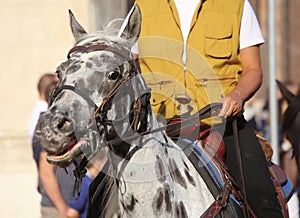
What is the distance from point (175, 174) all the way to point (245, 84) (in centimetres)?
80

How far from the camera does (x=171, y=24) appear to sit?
6535 millimetres

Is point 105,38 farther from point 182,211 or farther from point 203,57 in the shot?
point 182,211

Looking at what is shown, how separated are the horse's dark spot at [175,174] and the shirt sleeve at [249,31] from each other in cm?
106

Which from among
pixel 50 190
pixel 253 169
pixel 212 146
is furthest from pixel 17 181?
pixel 212 146

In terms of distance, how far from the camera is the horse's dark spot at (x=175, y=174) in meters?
5.93

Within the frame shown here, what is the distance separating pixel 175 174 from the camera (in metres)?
5.95

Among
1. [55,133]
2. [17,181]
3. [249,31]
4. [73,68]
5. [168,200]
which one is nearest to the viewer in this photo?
[55,133]

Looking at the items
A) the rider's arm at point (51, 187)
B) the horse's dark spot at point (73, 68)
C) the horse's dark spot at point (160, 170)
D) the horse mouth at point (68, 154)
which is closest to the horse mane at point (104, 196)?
the horse's dark spot at point (160, 170)

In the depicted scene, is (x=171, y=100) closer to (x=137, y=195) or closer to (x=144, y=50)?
(x=144, y=50)

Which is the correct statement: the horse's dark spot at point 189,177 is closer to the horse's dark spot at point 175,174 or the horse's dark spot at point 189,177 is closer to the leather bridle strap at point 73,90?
the horse's dark spot at point 175,174

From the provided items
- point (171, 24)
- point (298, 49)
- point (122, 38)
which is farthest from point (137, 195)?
point (298, 49)

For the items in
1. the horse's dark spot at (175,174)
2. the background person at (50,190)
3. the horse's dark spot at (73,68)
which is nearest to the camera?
the horse's dark spot at (73,68)

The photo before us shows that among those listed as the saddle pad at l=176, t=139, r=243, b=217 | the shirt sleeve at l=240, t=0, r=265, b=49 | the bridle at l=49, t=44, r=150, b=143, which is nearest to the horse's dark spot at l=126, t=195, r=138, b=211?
the bridle at l=49, t=44, r=150, b=143

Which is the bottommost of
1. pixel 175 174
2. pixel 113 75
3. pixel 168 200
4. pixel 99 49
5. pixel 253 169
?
pixel 253 169
